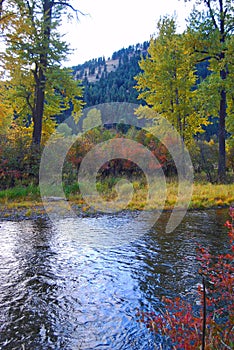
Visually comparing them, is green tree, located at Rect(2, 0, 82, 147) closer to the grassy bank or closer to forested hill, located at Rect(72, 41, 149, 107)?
the grassy bank

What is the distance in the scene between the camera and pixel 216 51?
15180 mm

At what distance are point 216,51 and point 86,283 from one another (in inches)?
560

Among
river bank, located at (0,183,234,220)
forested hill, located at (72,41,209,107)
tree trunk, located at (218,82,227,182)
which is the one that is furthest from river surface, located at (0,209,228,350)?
forested hill, located at (72,41,209,107)

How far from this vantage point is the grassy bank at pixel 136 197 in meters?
10.4

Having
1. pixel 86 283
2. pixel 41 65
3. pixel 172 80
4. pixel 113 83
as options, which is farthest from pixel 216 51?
pixel 113 83

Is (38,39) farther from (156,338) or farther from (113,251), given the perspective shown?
(156,338)

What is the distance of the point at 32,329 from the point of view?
3.21 metres

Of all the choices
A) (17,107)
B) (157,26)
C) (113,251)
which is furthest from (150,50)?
(113,251)

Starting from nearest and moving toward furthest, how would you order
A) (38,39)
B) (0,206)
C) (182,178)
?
1. (0,206)
2. (38,39)
3. (182,178)

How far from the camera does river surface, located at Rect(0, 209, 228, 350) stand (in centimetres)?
311

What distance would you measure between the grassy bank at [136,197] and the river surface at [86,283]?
3019mm

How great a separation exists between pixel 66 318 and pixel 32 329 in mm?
385

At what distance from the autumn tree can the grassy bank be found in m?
3.82

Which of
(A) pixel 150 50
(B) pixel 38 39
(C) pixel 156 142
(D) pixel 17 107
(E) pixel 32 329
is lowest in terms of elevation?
(E) pixel 32 329
